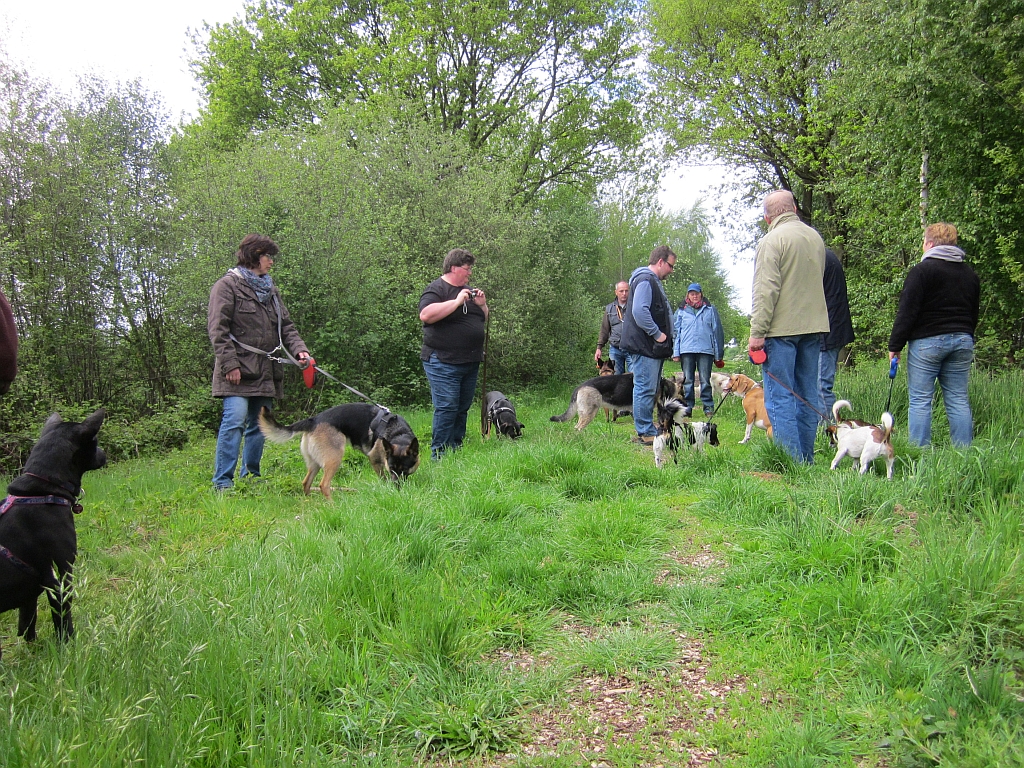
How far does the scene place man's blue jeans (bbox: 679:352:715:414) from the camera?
885 cm

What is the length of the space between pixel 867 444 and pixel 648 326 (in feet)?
7.59

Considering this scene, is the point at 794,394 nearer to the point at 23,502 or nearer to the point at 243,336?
the point at 243,336

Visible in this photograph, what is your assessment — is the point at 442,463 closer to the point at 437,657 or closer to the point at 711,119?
the point at 437,657

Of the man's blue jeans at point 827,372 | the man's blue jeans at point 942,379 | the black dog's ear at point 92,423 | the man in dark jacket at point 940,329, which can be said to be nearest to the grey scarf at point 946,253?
the man in dark jacket at point 940,329

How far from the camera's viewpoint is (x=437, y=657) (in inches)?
94.7

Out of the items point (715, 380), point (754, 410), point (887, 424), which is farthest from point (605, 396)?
point (887, 424)

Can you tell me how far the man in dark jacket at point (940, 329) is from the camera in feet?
16.1

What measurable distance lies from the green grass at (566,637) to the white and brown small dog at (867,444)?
62 centimetres

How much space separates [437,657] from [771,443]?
11.8 ft

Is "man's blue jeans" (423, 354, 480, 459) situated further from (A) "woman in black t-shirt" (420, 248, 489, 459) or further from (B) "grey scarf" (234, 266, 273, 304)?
(B) "grey scarf" (234, 266, 273, 304)

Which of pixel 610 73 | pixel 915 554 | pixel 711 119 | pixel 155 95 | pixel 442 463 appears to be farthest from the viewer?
pixel 610 73

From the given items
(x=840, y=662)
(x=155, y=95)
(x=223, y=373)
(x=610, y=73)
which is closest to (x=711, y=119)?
(x=610, y=73)

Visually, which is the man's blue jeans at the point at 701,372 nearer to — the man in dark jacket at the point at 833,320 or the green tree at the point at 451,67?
the man in dark jacket at the point at 833,320

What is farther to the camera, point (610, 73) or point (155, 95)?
point (610, 73)
